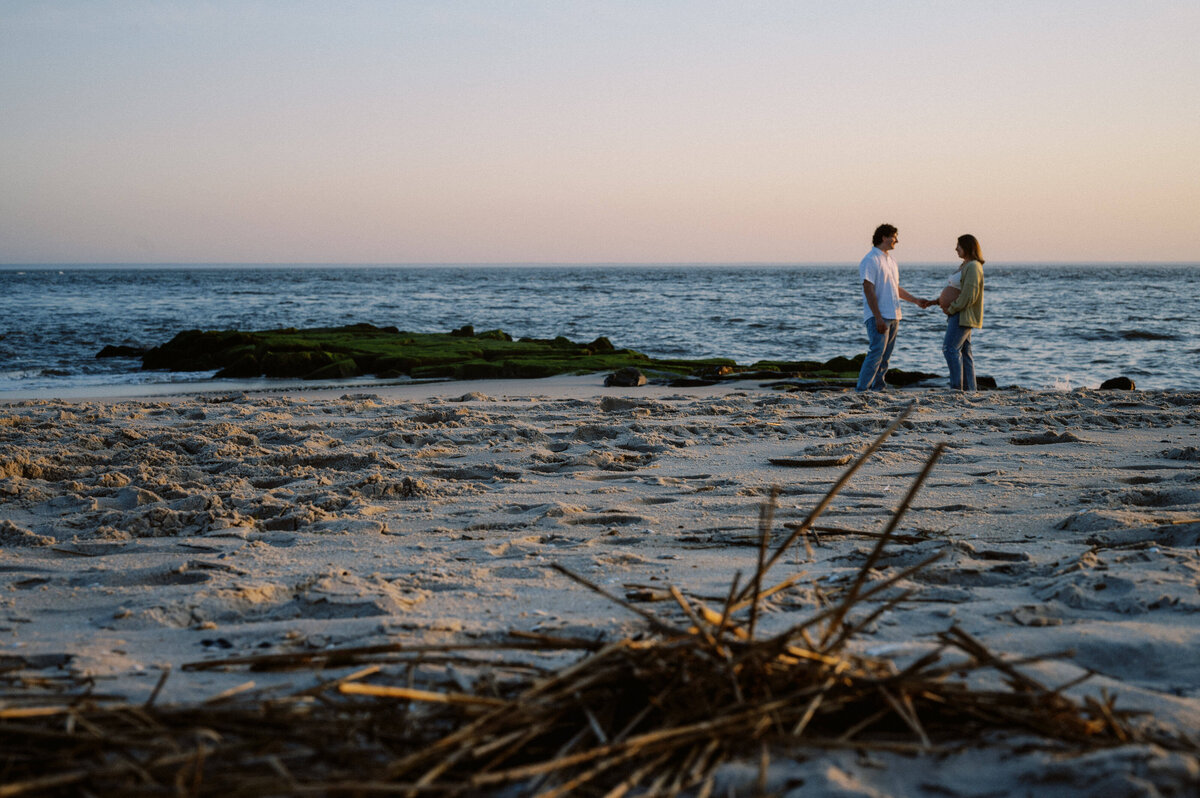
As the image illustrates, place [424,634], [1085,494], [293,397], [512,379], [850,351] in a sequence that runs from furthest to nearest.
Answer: [850,351] → [512,379] → [293,397] → [1085,494] → [424,634]

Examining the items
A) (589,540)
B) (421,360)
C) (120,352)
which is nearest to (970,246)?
(589,540)

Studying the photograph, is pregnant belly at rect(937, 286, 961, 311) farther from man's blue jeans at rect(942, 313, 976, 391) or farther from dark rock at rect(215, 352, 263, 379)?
dark rock at rect(215, 352, 263, 379)

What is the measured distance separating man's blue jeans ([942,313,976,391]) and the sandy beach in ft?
5.60

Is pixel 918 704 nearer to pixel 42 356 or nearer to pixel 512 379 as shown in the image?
pixel 512 379

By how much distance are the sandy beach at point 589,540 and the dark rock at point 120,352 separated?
357 inches

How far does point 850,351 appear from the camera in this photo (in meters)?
16.7

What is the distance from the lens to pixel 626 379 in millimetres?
9641

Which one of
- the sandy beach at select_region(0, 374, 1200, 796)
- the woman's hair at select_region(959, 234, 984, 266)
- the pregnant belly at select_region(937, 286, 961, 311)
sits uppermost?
the woman's hair at select_region(959, 234, 984, 266)

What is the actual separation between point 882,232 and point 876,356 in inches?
46.3

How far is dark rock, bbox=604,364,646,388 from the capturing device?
9577mm

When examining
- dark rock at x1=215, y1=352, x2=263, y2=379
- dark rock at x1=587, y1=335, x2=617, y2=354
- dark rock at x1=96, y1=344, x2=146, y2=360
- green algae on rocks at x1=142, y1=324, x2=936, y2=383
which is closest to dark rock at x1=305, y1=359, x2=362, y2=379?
green algae on rocks at x1=142, y1=324, x2=936, y2=383

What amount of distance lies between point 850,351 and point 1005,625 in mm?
14963

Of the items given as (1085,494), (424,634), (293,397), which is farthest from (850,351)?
(424,634)

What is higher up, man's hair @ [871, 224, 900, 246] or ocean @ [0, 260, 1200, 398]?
man's hair @ [871, 224, 900, 246]
